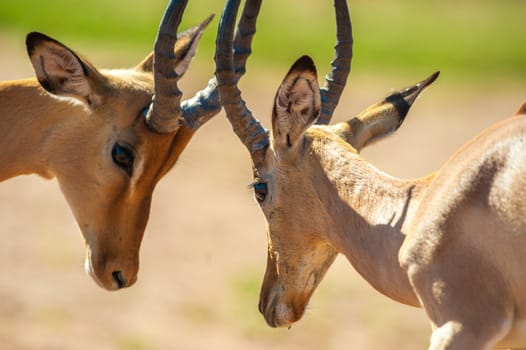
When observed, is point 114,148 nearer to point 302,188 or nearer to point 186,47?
point 186,47

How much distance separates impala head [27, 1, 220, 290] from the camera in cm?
787

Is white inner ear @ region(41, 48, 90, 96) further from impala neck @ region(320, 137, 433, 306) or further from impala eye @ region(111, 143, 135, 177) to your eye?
impala neck @ region(320, 137, 433, 306)

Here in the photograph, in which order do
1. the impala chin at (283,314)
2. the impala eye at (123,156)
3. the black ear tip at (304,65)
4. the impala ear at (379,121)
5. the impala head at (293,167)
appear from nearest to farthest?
the black ear tip at (304,65), the impala head at (293,167), the impala chin at (283,314), the impala ear at (379,121), the impala eye at (123,156)

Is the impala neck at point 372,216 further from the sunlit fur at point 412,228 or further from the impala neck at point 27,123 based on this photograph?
the impala neck at point 27,123

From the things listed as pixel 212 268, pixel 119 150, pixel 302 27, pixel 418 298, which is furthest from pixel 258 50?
pixel 418 298

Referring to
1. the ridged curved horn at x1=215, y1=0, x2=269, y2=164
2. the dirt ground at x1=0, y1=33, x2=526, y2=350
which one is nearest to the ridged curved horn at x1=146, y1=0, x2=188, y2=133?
the ridged curved horn at x1=215, y1=0, x2=269, y2=164

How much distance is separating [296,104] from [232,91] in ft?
1.79

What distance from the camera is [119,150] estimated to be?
26.3ft

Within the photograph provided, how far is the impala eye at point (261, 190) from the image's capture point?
280 inches

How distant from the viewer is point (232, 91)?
7.07 meters

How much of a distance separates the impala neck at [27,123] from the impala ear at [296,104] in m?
1.80

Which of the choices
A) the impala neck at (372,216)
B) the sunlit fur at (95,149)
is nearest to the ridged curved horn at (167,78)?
the sunlit fur at (95,149)

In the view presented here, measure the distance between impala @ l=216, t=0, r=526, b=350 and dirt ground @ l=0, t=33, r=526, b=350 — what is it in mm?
3487

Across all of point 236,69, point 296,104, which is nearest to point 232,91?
point 296,104
